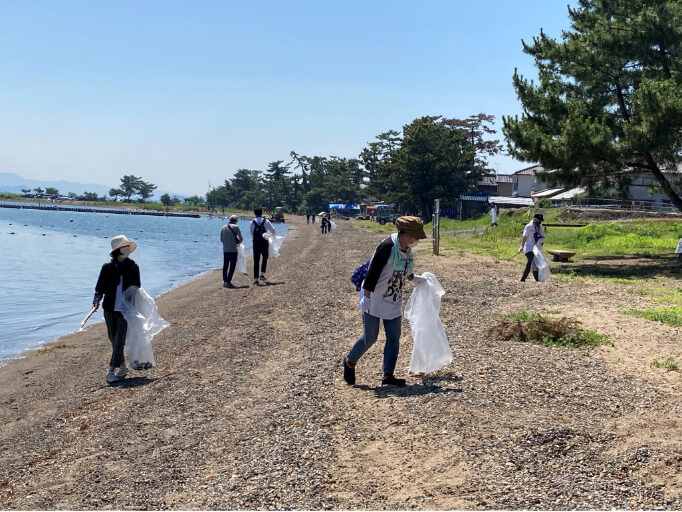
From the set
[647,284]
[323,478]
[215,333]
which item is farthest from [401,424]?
[647,284]

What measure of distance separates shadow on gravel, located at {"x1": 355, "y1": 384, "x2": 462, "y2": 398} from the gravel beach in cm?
2

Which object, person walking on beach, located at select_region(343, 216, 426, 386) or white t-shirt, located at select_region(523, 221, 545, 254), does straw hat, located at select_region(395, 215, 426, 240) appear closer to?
person walking on beach, located at select_region(343, 216, 426, 386)

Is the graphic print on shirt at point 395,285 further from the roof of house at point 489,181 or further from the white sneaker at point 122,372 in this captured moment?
the roof of house at point 489,181

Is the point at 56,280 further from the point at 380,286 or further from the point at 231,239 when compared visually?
the point at 380,286

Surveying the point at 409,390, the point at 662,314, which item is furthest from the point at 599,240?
the point at 409,390

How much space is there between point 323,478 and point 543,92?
19.7 m

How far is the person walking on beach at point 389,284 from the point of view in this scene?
268 inches

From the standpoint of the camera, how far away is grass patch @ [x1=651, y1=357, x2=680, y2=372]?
7578mm

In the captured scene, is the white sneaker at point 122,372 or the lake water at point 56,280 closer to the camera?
the white sneaker at point 122,372

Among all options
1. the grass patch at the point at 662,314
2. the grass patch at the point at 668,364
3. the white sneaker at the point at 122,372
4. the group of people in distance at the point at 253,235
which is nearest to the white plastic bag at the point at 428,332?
the grass patch at the point at 668,364

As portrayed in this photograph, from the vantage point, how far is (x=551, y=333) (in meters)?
9.24

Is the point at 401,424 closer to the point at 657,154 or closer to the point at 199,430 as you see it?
the point at 199,430

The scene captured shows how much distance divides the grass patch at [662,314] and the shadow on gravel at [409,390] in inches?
202

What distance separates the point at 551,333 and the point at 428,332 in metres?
2.68
